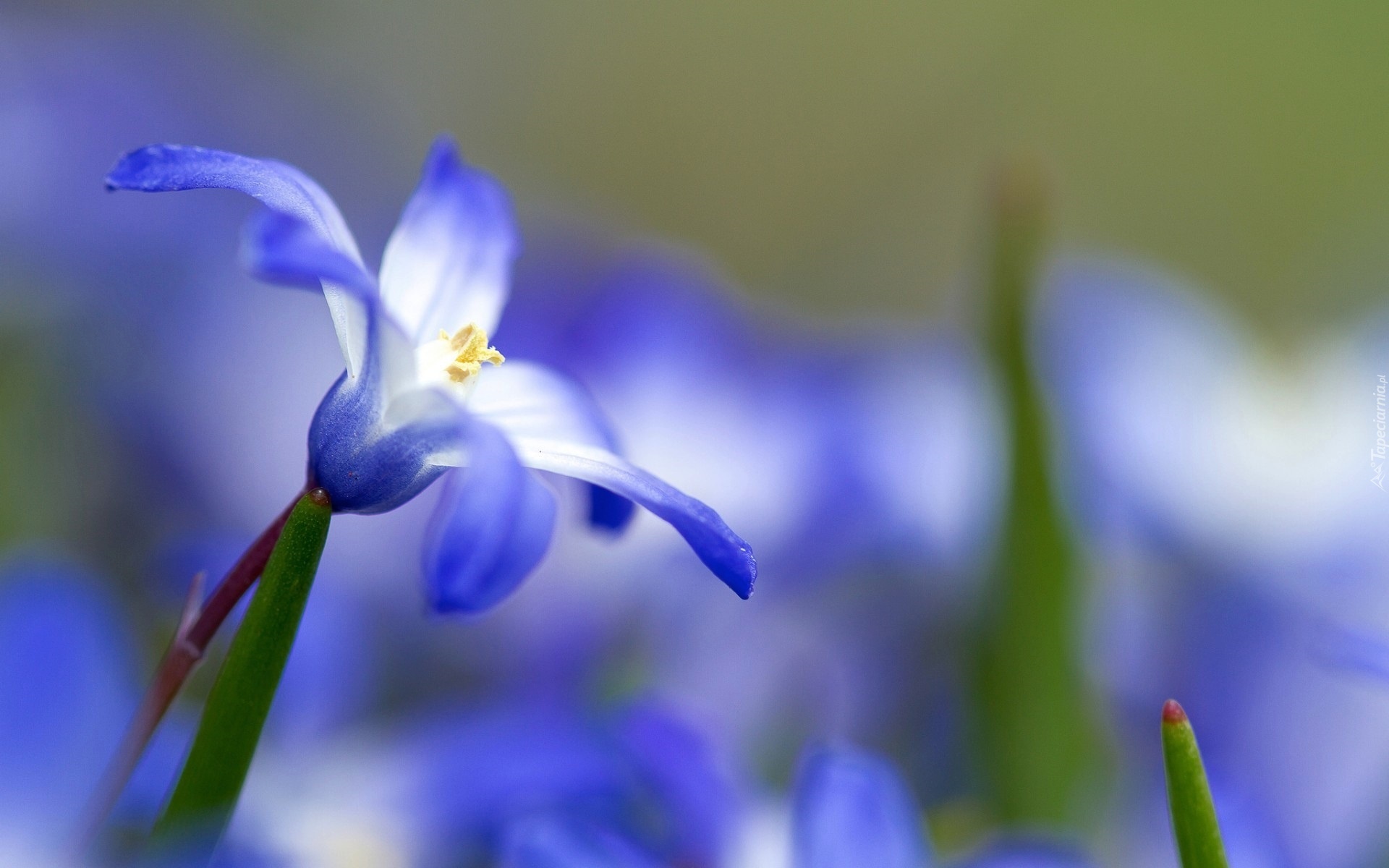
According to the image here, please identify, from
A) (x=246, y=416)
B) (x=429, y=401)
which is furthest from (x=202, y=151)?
(x=246, y=416)

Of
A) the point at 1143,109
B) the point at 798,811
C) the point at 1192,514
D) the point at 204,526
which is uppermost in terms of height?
the point at 1143,109

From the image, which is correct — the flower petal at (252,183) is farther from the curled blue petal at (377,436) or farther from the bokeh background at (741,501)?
the bokeh background at (741,501)

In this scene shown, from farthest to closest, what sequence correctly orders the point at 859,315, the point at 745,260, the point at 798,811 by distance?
the point at 745,260 → the point at 859,315 → the point at 798,811

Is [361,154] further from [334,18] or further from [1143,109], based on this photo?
[1143,109]

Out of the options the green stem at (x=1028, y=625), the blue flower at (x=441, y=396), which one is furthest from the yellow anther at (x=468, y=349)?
the green stem at (x=1028, y=625)

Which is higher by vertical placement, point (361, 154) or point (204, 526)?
point (361, 154)

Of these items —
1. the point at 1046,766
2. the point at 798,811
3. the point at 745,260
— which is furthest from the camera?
the point at 745,260

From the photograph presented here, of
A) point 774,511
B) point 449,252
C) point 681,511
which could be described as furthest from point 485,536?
point 774,511
